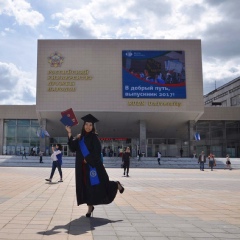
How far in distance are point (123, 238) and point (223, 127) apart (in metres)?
59.2

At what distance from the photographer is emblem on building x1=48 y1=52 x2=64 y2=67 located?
4528cm

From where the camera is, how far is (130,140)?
63.5m

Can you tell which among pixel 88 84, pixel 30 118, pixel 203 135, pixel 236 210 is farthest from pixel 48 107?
pixel 236 210

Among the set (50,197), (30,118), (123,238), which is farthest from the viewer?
(30,118)

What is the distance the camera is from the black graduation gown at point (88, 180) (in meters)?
6.71

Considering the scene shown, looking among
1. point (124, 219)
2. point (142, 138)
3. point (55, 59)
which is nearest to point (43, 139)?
point (55, 59)

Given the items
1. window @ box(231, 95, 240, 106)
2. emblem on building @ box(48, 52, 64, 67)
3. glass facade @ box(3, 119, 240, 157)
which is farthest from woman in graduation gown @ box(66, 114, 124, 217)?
window @ box(231, 95, 240, 106)

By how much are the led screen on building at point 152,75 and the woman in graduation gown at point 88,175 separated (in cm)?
3774

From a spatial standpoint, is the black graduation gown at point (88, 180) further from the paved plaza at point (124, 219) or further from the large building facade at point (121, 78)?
the large building facade at point (121, 78)

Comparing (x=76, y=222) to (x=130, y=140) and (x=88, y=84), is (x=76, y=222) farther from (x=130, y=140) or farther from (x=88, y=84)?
(x=130, y=140)

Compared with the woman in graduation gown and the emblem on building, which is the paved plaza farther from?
the emblem on building

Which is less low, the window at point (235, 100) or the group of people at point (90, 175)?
the window at point (235, 100)

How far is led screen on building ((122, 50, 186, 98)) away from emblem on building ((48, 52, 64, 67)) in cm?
804

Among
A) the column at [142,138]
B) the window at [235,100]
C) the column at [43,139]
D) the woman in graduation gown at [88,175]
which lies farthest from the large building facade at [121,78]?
the woman in graduation gown at [88,175]
